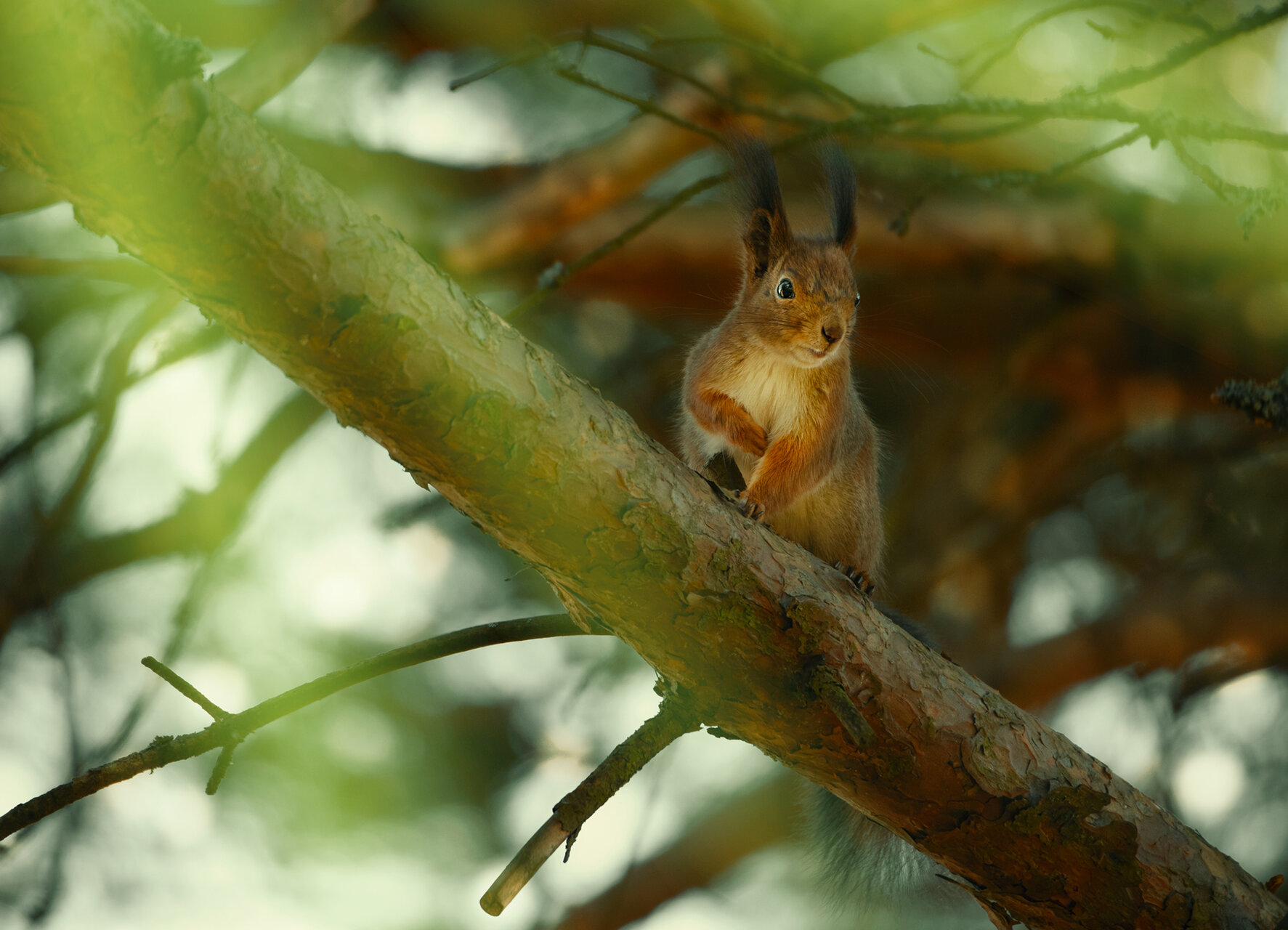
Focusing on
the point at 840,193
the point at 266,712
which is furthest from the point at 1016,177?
the point at 266,712

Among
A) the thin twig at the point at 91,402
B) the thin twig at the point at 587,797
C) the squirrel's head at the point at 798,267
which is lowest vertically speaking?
the thin twig at the point at 587,797

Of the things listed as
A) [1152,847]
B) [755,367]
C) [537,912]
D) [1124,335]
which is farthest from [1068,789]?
[1124,335]

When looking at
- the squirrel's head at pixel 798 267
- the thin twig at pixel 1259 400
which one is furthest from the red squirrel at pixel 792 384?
the thin twig at pixel 1259 400

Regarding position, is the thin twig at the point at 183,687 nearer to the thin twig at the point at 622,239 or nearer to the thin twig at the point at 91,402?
the thin twig at the point at 622,239

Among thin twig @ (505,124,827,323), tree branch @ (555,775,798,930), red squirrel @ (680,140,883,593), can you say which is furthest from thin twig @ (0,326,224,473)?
tree branch @ (555,775,798,930)

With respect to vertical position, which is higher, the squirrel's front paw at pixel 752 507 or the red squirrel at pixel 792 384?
the red squirrel at pixel 792 384

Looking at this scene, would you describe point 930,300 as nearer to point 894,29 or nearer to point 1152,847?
point 894,29

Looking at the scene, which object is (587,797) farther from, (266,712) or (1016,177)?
(1016,177)
